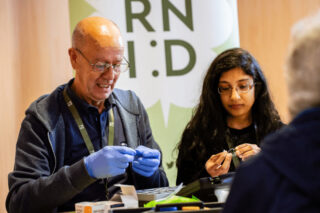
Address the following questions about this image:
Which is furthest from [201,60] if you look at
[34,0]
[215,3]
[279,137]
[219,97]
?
[279,137]

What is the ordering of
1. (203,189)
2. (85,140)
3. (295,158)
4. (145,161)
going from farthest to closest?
(85,140) → (145,161) → (203,189) → (295,158)

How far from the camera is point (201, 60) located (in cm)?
340

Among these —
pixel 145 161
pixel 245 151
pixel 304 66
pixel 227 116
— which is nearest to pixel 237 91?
pixel 227 116

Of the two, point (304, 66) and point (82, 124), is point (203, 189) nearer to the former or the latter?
point (82, 124)

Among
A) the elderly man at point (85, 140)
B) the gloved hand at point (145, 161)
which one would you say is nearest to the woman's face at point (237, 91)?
the elderly man at point (85, 140)

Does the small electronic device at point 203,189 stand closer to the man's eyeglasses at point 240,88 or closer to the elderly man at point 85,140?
the elderly man at point 85,140

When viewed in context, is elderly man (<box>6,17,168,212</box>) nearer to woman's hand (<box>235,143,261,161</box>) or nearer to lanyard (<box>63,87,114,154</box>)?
lanyard (<box>63,87,114,154</box>)

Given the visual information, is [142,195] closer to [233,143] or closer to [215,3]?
[233,143]

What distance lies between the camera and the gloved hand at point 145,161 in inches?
87.7

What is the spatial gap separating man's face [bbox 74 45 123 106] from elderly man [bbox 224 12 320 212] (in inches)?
67.0

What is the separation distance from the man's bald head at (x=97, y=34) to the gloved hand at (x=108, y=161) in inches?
25.3

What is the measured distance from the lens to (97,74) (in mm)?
2453

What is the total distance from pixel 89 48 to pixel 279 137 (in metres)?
1.83

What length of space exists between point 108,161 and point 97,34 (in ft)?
2.47
